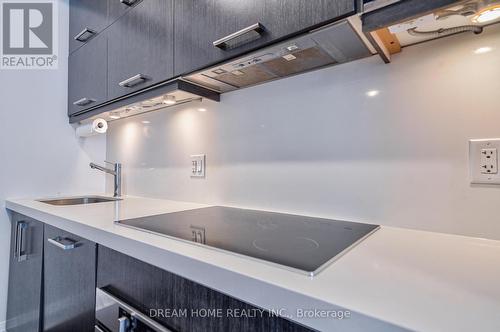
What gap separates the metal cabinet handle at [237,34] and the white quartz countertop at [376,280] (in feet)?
1.82

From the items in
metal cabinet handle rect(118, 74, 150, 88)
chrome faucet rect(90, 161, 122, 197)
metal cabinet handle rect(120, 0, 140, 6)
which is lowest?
chrome faucet rect(90, 161, 122, 197)

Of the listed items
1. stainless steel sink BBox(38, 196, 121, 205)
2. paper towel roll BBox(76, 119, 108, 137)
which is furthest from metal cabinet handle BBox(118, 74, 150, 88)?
stainless steel sink BBox(38, 196, 121, 205)

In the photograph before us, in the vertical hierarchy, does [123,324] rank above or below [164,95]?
below

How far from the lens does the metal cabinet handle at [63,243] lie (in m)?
0.84

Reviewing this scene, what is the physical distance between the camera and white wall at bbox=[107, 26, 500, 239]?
634mm

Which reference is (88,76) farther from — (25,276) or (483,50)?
(483,50)

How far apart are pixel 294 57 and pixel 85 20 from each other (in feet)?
4.54

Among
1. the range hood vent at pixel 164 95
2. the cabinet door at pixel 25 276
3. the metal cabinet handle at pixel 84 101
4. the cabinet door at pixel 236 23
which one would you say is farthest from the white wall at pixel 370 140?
the cabinet door at pixel 25 276

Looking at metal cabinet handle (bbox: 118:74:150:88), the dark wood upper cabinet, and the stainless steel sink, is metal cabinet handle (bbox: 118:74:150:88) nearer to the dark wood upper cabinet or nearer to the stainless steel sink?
the dark wood upper cabinet

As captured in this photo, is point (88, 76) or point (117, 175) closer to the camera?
point (88, 76)

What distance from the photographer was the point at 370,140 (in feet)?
2.54

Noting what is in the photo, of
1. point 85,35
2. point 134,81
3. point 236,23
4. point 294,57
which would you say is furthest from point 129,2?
point 294,57

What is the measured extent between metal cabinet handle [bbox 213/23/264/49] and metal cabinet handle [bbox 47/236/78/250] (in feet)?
2.59

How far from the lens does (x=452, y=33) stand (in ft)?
2.11
